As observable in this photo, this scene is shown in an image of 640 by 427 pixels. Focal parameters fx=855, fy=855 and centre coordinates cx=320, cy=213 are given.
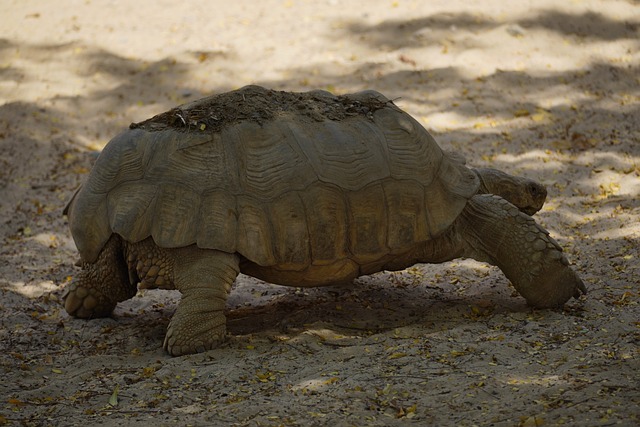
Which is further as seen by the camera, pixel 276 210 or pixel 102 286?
pixel 102 286

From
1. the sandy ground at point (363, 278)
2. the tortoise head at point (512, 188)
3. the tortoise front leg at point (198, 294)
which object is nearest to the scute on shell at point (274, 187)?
the tortoise front leg at point (198, 294)

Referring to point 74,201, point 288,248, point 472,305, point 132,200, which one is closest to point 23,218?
point 74,201

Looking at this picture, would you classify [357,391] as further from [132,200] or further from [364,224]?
[132,200]

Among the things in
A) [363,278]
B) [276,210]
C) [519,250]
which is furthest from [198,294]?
[519,250]

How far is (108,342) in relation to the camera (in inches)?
221

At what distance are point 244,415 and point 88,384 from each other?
3.75 feet

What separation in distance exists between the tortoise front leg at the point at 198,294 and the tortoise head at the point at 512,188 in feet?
6.65

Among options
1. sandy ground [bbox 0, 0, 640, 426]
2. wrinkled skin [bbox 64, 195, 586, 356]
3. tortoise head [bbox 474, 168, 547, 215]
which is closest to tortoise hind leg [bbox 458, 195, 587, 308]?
wrinkled skin [bbox 64, 195, 586, 356]

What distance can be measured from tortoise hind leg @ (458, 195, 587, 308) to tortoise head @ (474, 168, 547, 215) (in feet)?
1.28

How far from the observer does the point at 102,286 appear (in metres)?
5.73

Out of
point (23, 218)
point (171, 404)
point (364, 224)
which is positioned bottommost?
point (23, 218)

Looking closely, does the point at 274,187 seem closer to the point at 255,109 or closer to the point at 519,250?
the point at 255,109

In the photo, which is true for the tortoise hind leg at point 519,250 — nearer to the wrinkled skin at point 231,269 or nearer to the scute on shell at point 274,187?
the wrinkled skin at point 231,269

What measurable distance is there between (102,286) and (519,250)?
Result: 279 centimetres
